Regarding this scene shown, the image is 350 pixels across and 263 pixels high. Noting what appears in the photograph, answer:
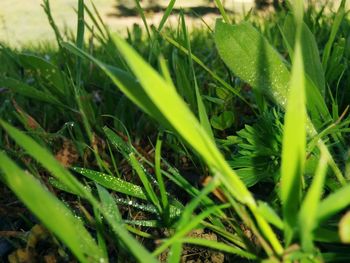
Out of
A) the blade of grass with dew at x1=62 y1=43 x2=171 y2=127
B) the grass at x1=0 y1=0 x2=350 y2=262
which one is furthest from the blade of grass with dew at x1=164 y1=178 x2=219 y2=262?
the blade of grass with dew at x1=62 y1=43 x2=171 y2=127

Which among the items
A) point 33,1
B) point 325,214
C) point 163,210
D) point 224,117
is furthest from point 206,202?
point 33,1

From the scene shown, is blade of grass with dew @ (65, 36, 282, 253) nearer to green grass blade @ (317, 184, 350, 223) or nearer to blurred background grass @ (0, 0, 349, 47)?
green grass blade @ (317, 184, 350, 223)

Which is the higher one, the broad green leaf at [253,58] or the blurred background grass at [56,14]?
the broad green leaf at [253,58]

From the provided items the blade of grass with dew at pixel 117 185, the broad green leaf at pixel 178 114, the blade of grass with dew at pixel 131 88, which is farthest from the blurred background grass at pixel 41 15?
the broad green leaf at pixel 178 114

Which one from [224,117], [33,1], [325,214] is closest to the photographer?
[325,214]

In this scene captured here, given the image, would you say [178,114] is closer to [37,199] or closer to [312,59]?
[37,199]

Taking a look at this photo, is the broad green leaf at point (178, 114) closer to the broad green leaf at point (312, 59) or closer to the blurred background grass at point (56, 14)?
the broad green leaf at point (312, 59)

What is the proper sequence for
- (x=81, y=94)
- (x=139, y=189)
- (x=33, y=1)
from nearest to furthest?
(x=139, y=189) → (x=81, y=94) → (x=33, y=1)

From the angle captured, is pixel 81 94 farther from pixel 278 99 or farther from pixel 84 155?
pixel 278 99

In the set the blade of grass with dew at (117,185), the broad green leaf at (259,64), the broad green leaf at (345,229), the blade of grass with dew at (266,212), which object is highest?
the broad green leaf at (259,64)
